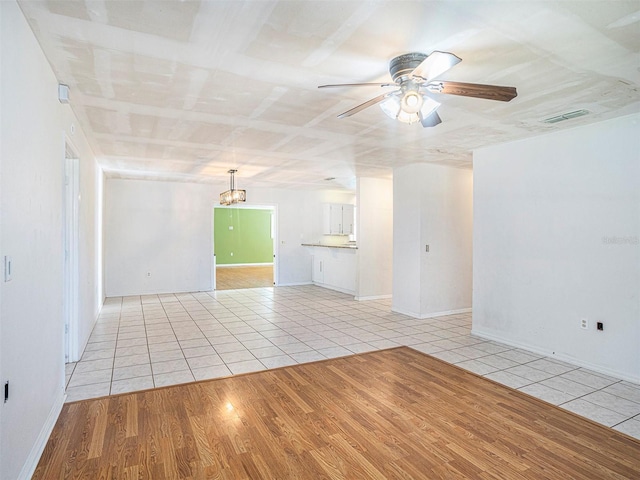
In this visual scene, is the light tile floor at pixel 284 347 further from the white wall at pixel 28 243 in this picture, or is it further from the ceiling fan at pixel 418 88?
the ceiling fan at pixel 418 88

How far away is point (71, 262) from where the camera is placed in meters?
3.60

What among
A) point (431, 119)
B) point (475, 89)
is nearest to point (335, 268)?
point (431, 119)

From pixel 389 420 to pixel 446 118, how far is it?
8.45ft

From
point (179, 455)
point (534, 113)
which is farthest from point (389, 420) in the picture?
point (534, 113)

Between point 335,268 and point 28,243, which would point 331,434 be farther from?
point 335,268

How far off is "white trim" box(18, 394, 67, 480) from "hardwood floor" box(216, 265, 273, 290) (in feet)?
19.2

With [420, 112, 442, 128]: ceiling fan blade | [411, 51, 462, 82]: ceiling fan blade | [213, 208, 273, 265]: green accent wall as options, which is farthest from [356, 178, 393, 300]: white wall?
[213, 208, 273, 265]: green accent wall

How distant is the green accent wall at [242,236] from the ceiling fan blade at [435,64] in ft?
37.4

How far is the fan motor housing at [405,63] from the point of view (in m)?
2.13

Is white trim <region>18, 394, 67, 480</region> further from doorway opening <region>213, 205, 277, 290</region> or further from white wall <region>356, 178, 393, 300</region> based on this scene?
doorway opening <region>213, 205, 277, 290</region>

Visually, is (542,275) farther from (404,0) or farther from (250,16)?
(250,16)

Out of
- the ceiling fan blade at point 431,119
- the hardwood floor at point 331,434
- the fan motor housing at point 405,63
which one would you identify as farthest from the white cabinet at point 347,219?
the fan motor housing at point 405,63

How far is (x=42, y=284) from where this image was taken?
2160mm

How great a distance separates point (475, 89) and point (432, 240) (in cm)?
356
